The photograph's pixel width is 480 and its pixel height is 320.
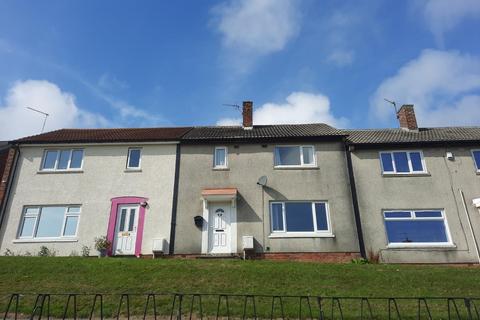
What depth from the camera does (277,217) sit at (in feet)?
51.1

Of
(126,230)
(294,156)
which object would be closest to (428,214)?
(294,156)

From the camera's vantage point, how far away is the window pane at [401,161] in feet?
53.6

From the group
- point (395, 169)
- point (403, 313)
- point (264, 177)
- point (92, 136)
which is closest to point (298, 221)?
point (264, 177)

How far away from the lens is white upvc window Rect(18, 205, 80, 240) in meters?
15.7

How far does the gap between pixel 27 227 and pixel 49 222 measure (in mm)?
943

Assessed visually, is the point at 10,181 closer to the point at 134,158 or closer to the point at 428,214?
the point at 134,158

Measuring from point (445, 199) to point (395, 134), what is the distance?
3.92 m

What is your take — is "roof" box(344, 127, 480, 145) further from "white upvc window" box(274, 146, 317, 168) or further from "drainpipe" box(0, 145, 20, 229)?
"drainpipe" box(0, 145, 20, 229)

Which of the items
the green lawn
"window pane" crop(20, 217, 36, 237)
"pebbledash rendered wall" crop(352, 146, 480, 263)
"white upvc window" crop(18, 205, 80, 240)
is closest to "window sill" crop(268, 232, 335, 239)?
"pebbledash rendered wall" crop(352, 146, 480, 263)

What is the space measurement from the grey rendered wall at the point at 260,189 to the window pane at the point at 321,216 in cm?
29

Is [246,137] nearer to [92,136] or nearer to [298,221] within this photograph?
[298,221]

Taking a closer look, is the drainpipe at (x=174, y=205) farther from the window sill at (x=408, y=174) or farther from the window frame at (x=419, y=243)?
the window sill at (x=408, y=174)

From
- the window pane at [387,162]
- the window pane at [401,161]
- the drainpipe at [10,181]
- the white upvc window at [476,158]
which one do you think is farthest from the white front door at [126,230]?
the white upvc window at [476,158]

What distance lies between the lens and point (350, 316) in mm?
8055
